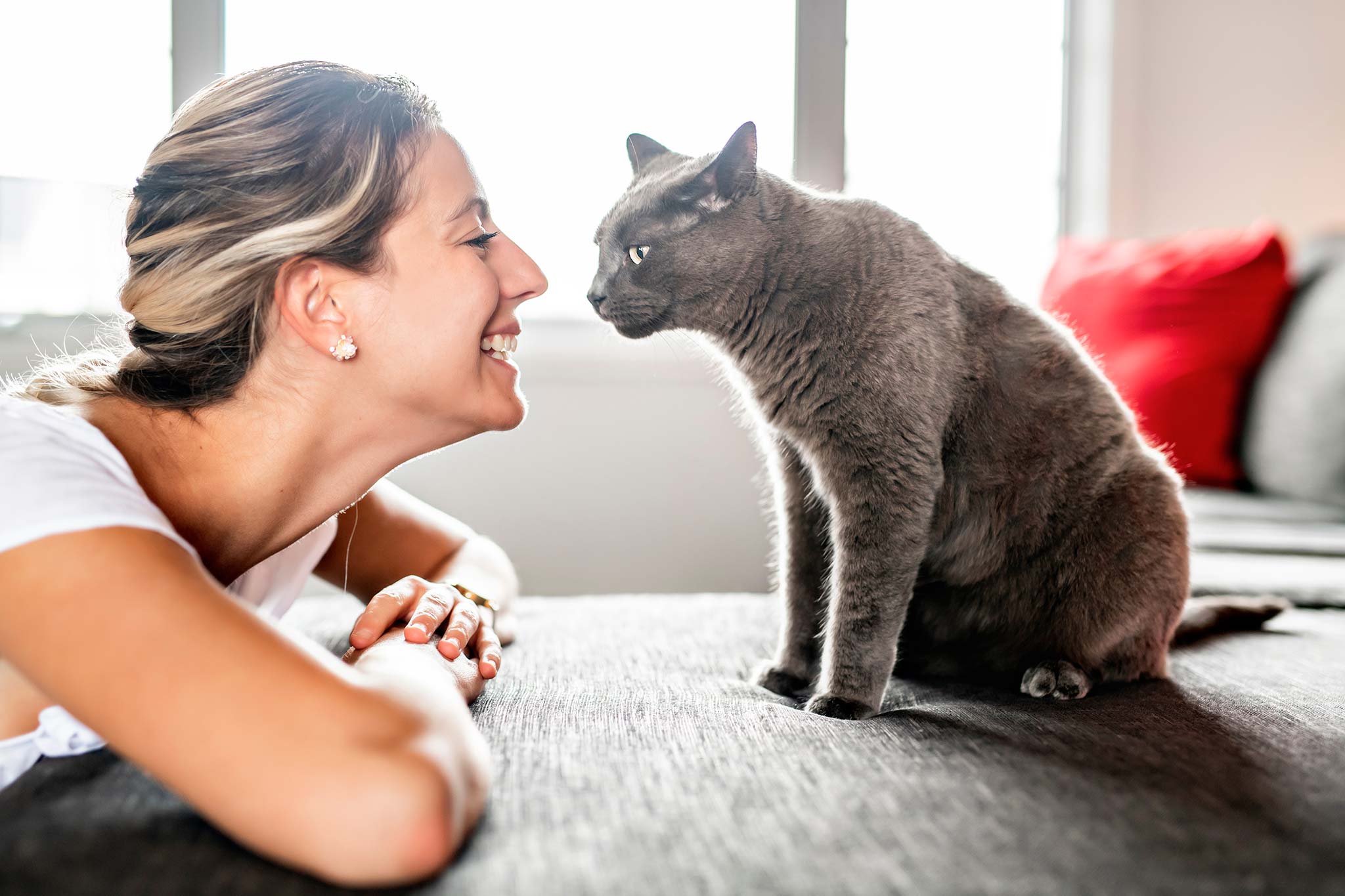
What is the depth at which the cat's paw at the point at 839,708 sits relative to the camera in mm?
1042

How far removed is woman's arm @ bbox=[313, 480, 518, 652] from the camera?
4.28 ft

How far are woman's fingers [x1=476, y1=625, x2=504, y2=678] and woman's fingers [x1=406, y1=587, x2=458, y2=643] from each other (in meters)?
0.05

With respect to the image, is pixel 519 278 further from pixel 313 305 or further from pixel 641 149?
pixel 641 149

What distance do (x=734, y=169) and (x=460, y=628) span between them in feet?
2.23

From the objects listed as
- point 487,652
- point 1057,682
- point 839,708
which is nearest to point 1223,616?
point 1057,682

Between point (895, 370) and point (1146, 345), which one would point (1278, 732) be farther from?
point (1146, 345)

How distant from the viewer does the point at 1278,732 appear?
88cm

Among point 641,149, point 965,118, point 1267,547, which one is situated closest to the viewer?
point 641,149

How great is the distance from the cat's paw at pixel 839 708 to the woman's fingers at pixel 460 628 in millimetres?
390

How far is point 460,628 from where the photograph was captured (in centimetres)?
103

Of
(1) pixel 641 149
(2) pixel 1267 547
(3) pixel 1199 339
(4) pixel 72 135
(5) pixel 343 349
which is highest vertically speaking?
(4) pixel 72 135

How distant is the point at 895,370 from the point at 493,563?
640 mm

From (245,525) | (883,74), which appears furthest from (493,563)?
(883,74)

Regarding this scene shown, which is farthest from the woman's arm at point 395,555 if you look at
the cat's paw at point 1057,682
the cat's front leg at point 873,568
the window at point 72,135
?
the window at point 72,135
